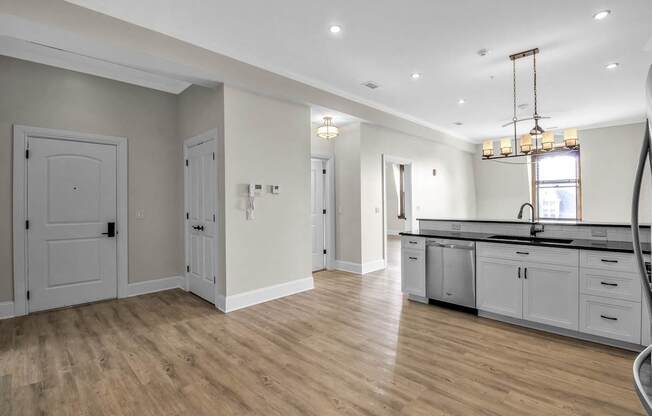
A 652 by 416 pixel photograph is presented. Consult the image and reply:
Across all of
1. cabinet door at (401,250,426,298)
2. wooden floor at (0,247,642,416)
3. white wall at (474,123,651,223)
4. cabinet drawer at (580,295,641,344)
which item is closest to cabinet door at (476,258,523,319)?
wooden floor at (0,247,642,416)

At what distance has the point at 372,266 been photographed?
6000 mm

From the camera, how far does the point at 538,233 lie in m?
3.64

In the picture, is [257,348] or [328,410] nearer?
[328,410]

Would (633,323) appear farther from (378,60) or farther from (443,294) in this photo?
(378,60)

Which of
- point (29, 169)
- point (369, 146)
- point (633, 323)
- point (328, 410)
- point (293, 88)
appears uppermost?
point (293, 88)

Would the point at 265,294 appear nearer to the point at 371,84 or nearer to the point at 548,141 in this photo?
the point at 371,84

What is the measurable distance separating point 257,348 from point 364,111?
410 centimetres

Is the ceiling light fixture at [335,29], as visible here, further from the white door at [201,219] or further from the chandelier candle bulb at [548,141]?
the chandelier candle bulb at [548,141]

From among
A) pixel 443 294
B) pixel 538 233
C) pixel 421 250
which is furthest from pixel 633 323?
pixel 421 250

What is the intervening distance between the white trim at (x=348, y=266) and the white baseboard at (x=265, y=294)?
1.17 m

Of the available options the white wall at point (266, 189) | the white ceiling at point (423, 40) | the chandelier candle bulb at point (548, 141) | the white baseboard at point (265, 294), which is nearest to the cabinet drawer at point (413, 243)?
the white wall at point (266, 189)

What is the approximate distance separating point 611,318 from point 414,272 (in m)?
1.93

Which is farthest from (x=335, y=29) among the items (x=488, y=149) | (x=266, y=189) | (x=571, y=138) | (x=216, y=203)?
(x=571, y=138)

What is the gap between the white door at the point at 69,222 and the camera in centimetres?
385
